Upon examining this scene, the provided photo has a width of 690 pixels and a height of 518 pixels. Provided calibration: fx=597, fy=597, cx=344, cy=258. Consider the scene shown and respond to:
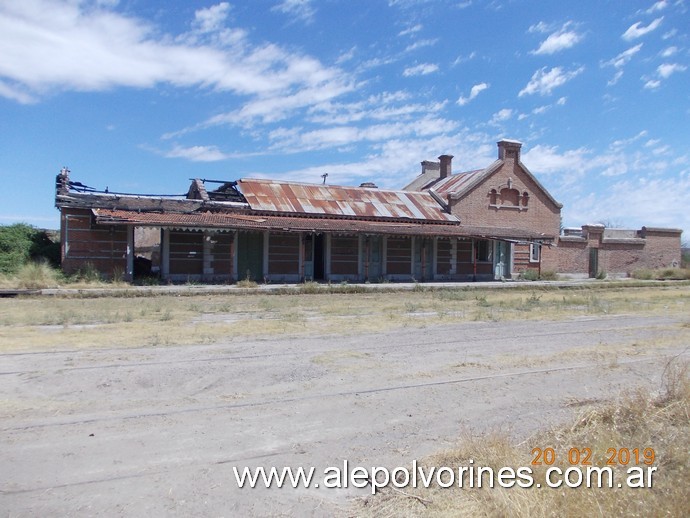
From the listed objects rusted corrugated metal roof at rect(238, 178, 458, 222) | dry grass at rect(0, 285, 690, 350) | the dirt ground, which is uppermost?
rusted corrugated metal roof at rect(238, 178, 458, 222)

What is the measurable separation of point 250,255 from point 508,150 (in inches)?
711

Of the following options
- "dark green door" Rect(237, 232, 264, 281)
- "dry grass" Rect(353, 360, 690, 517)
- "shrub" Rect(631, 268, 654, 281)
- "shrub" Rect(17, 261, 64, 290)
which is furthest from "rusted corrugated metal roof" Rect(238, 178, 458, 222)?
"dry grass" Rect(353, 360, 690, 517)

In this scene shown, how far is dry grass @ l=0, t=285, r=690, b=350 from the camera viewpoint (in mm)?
11602

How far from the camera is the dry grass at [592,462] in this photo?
3836 mm

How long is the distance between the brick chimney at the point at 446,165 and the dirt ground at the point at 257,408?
32532 millimetres

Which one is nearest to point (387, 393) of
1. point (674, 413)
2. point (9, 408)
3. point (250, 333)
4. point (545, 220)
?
point (674, 413)

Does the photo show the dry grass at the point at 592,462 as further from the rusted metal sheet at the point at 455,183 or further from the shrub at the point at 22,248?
Answer: the rusted metal sheet at the point at 455,183

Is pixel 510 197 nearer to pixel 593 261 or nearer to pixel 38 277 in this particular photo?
pixel 593 261

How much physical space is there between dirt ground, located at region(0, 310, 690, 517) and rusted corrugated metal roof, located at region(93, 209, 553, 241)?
14.8 m

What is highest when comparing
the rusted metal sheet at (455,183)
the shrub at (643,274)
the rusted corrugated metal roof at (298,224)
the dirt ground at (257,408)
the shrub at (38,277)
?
the rusted metal sheet at (455,183)

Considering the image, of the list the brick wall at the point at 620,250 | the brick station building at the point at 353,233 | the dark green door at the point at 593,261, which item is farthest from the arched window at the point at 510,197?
the dark green door at the point at 593,261

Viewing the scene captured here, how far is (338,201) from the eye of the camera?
108 ft

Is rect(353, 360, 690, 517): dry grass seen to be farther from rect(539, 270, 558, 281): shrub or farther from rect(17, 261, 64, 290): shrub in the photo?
rect(539, 270, 558, 281): shrub

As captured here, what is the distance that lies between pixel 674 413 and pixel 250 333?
829 centimetres
